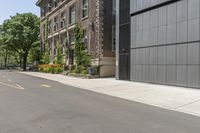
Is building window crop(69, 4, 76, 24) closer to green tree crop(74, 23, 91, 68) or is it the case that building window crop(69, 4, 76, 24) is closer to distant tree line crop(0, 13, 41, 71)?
green tree crop(74, 23, 91, 68)

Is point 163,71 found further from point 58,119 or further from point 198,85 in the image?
point 58,119

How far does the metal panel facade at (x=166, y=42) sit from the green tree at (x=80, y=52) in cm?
813

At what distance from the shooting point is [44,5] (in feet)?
181

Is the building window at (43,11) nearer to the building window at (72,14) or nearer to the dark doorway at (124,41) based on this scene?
the building window at (72,14)

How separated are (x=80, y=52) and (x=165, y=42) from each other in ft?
44.6

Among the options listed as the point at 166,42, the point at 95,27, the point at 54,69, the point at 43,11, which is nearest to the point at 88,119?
the point at 166,42

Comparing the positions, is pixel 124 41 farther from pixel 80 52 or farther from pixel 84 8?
pixel 84 8

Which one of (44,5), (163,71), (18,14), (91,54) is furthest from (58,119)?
(18,14)

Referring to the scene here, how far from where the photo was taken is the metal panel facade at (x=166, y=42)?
1839 cm

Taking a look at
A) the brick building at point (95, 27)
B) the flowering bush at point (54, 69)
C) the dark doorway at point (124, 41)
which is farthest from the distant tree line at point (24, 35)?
the dark doorway at point (124, 41)

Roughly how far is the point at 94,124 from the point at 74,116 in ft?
4.39

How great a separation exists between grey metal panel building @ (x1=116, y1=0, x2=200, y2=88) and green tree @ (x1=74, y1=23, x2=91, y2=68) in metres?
8.12

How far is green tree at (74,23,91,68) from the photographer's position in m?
32.2

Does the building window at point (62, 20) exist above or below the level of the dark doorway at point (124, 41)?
above
